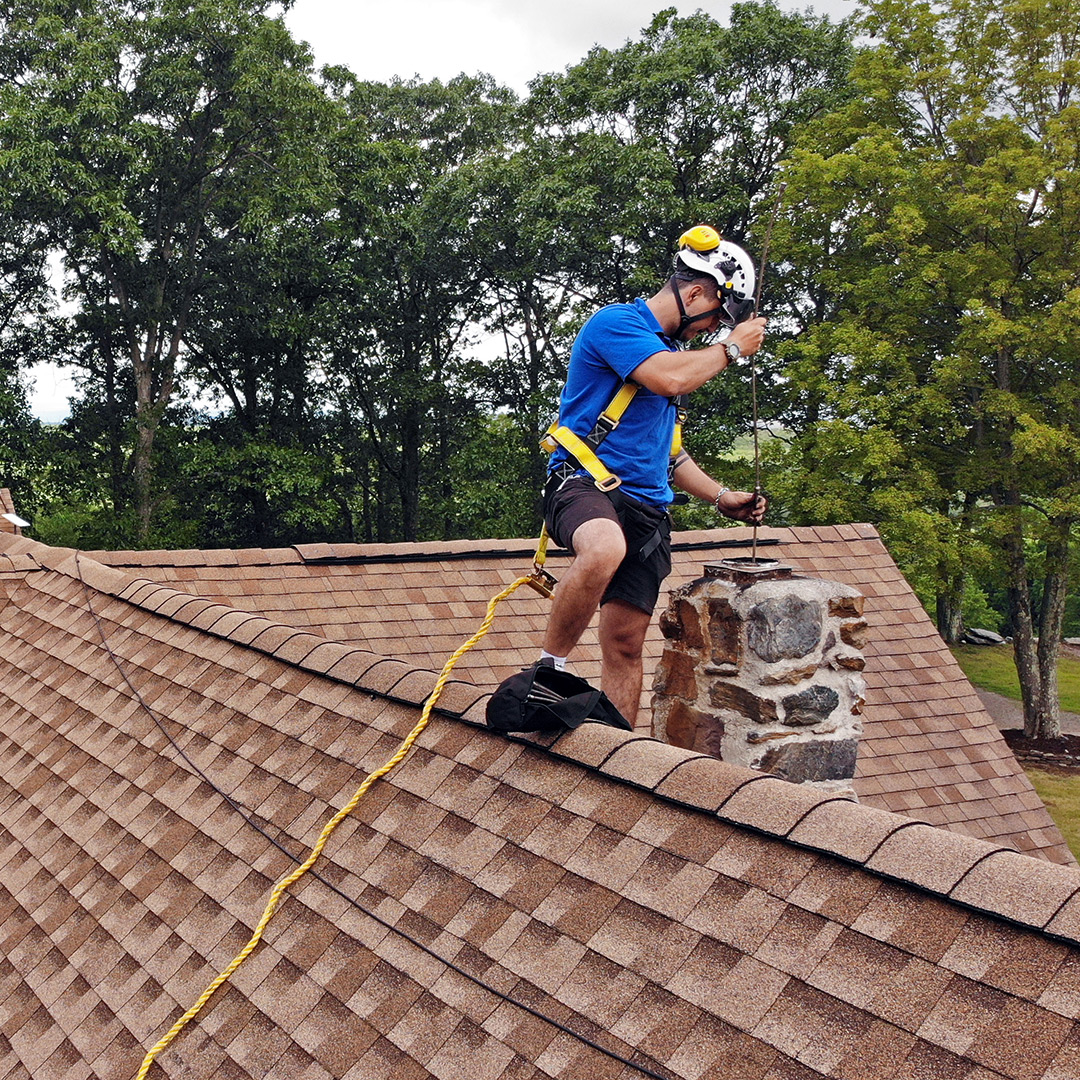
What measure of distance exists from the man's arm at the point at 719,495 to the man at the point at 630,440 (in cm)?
43

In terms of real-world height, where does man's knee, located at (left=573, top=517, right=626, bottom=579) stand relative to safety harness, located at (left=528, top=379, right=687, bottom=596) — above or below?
below

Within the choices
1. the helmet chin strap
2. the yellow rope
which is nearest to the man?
the helmet chin strap

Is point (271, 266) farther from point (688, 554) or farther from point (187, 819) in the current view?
point (187, 819)

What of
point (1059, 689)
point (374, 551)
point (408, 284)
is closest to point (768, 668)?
point (374, 551)

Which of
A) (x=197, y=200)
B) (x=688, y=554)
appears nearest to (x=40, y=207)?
(x=197, y=200)

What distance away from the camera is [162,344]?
24781 mm

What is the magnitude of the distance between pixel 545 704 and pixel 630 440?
1.17 meters

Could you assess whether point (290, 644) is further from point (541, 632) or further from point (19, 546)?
point (19, 546)

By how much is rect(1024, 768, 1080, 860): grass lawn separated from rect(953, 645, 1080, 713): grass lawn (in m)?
5.75

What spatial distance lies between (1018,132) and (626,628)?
726 inches

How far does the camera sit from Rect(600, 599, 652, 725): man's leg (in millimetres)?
4035

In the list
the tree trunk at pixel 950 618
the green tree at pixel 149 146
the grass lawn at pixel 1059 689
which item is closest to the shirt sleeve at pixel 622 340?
the grass lawn at pixel 1059 689

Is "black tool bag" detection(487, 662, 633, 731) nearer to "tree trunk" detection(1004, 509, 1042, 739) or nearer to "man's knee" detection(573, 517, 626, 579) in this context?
"man's knee" detection(573, 517, 626, 579)

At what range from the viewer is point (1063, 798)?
17906 mm
